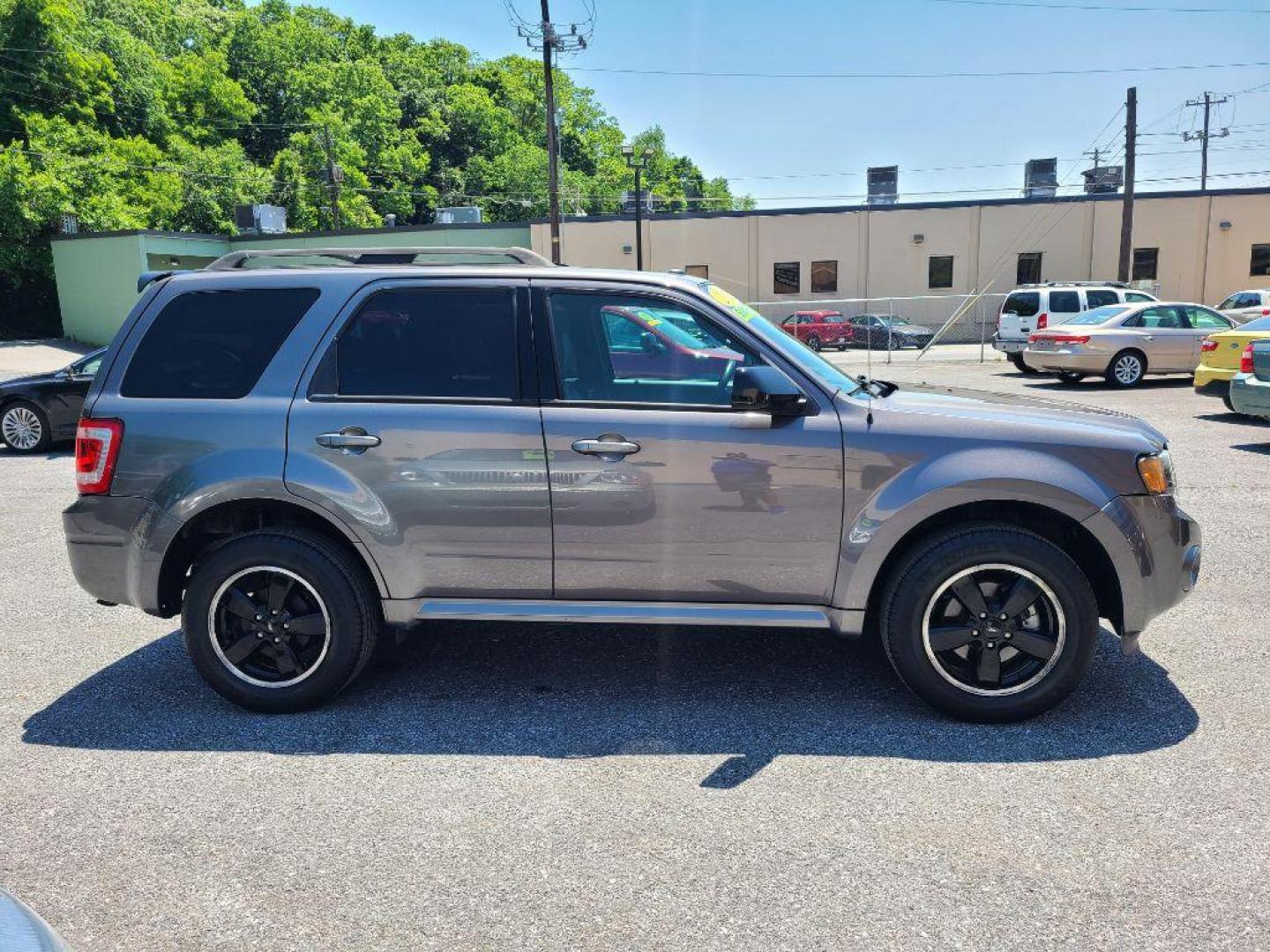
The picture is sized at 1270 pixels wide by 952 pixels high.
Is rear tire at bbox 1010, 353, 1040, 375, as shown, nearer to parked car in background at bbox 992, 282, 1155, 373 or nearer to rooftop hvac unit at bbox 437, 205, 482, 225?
parked car in background at bbox 992, 282, 1155, 373

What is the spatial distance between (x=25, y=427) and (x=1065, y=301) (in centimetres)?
2017

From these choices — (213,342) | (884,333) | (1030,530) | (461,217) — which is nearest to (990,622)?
(1030,530)

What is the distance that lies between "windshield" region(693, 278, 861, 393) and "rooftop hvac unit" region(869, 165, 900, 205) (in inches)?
1660

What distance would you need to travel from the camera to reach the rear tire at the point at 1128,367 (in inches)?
674

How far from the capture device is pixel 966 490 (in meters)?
3.79

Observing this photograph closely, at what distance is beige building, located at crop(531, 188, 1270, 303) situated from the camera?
125 ft

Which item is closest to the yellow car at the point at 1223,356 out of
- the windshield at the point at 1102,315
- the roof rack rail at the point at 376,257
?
the windshield at the point at 1102,315

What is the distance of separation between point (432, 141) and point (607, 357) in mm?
85188

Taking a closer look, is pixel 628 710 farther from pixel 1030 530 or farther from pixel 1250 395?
pixel 1250 395

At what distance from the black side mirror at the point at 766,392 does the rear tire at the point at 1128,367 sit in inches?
609

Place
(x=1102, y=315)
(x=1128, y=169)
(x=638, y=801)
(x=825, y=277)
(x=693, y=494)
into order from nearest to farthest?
1. (x=638, y=801)
2. (x=693, y=494)
3. (x=1102, y=315)
4. (x=1128, y=169)
5. (x=825, y=277)

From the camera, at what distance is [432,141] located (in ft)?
271

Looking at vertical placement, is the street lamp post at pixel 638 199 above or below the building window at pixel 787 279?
above

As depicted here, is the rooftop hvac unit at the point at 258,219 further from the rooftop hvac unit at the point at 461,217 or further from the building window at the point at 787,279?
the building window at the point at 787,279
